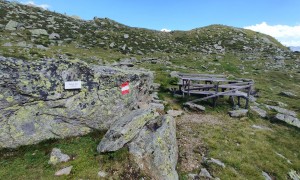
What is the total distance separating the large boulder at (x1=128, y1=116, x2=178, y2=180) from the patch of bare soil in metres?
0.72

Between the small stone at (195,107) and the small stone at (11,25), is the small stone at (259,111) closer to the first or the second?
the small stone at (195,107)

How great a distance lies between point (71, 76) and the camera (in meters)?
11.3

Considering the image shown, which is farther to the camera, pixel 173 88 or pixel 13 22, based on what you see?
pixel 13 22

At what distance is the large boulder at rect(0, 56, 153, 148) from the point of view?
33.3ft

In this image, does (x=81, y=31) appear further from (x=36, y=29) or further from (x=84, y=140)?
(x=84, y=140)

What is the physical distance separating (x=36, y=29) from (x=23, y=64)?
1214 inches

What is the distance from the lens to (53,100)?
35.7 ft

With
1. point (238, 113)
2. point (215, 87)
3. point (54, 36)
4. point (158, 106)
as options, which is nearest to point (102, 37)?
point (54, 36)

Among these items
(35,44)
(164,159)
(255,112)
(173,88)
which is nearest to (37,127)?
(164,159)

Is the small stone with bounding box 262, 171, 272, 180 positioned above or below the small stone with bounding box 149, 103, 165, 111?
below

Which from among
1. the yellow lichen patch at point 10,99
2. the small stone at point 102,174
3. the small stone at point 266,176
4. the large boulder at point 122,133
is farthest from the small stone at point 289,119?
the yellow lichen patch at point 10,99

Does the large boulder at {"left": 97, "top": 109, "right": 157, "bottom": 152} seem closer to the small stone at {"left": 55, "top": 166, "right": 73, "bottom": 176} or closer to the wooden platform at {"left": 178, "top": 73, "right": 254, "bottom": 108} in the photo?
the small stone at {"left": 55, "top": 166, "right": 73, "bottom": 176}

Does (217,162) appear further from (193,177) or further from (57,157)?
(57,157)

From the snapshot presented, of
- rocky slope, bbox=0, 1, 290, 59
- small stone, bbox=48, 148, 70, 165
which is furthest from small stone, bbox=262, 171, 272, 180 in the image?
rocky slope, bbox=0, 1, 290, 59
